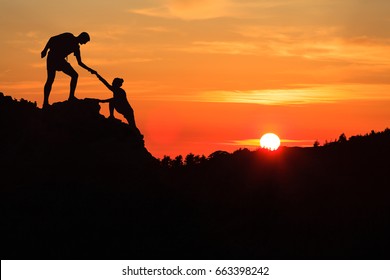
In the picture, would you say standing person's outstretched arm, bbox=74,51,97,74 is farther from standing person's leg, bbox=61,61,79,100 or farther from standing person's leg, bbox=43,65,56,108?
standing person's leg, bbox=43,65,56,108

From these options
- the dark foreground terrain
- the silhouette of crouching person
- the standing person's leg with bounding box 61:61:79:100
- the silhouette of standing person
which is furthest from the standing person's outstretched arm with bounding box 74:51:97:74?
the dark foreground terrain

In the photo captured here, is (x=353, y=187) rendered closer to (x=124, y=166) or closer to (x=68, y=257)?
(x=124, y=166)

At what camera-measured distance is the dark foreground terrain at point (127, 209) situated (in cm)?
2248

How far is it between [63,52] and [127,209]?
5449mm

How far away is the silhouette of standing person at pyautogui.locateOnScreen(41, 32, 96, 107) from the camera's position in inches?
958

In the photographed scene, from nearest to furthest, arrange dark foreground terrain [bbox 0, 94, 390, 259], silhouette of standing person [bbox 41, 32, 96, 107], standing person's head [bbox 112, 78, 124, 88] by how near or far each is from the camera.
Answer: dark foreground terrain [bbox 0, 94, 390, 259]
silhouette of standing person [bbox 41, 32, 96, 107]
standing person's head [bbox 112, 78, 124, 88]

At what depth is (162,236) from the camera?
75.4ft

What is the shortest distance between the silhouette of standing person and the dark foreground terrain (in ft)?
4.11

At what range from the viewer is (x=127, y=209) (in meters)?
23.6

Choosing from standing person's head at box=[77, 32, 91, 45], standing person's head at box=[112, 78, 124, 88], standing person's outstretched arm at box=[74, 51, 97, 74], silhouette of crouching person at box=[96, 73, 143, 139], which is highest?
standing person's head at box=[77, 32, 91, 45]

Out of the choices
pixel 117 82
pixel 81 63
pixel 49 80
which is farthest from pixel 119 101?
pixel 49 80

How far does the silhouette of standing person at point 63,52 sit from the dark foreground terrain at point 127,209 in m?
1.25

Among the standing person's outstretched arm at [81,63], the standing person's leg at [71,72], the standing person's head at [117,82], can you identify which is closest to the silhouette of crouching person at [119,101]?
the standing person's head at [117,82]

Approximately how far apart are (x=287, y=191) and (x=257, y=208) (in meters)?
2.75
